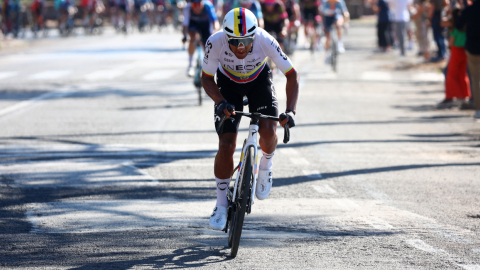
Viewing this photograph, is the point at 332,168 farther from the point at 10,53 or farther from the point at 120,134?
the point at 10,53

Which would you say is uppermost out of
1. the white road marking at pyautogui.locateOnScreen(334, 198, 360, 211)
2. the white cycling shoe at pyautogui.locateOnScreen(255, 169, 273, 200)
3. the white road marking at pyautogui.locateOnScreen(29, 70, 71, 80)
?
the white cycling shoe at pyautogui.locateOnScreen(255, 169, 273, 200)

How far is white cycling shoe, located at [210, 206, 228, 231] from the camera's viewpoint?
19.0 feet

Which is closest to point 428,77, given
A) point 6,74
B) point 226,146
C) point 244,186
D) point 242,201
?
point 6,74

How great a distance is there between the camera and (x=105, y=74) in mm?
20562

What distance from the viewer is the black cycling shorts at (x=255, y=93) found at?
6.11 metres

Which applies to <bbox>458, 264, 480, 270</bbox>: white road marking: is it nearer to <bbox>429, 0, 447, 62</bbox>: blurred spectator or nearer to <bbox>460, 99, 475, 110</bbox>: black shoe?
<bbox>460, 99, 475, 110</bbox>: black shoe

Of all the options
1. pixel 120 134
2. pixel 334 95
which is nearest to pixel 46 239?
pixel 120 134

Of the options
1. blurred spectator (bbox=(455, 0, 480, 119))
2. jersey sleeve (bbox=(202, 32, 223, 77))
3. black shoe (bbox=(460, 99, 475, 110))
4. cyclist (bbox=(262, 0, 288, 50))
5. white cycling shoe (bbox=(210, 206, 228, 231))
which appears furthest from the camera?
Answer: cyclist (bbox=(262, 0, 288, 50))

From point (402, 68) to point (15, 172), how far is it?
15.8m

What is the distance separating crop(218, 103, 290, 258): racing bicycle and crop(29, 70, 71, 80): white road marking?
1489 cm

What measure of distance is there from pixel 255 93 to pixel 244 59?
37 centimetres

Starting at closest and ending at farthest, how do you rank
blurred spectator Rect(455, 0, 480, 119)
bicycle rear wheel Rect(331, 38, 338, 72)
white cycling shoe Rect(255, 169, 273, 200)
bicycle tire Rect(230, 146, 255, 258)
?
1. bicycle tire Rect(230, 146, 255, 258)
2. white cycling shoe Rect(255, 169, 273, 200)
3. blurred spectator Rect(455, 0, 480, 119)
4. bicycle rear wheel Rect(331, 38, 338, 72)

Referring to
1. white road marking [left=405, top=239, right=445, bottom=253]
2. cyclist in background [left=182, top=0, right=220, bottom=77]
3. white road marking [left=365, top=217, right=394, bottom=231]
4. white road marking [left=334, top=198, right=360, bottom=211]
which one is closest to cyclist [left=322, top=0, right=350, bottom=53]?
cyclist in background [left=182, top=0, right=220, bottom=77]

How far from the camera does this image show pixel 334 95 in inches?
639
